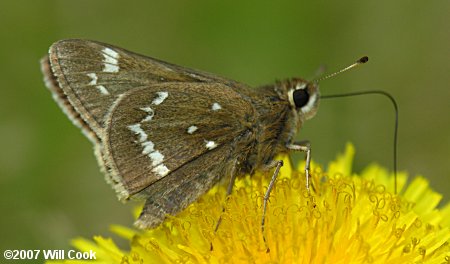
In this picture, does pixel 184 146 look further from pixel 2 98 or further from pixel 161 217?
pixel 2 98

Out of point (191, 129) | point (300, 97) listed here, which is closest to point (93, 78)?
point (191, 129)

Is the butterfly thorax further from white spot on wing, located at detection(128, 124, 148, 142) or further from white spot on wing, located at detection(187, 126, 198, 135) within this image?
white spot on wing, located at detection(128, 124, 148, 142)

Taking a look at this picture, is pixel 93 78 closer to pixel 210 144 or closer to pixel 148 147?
pixel 148 147

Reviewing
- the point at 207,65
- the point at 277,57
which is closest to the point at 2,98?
the point at 207,65

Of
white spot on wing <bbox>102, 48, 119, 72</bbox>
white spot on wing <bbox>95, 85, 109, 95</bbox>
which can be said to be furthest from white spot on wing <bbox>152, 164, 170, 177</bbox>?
white spot on wing <bbox>102, 48, 119, 72</bbox>

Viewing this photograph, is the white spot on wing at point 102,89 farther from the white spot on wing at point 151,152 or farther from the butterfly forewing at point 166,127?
the white spot on wing at point 151,152

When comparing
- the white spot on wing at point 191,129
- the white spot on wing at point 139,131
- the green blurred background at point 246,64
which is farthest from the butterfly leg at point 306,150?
the green blurred background at point 246,64
